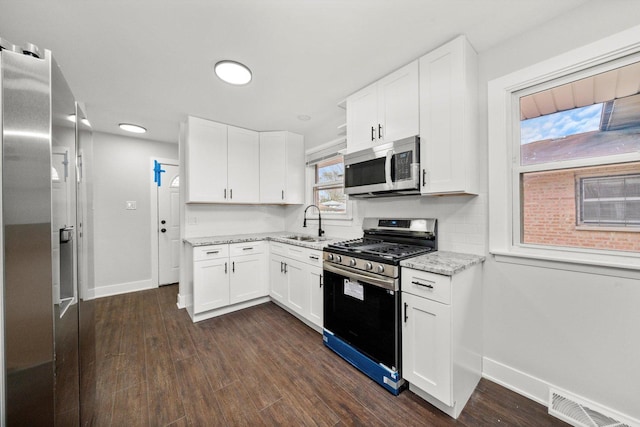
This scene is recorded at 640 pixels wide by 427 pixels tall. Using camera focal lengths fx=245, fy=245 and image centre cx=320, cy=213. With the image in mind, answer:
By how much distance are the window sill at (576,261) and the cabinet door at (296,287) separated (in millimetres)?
1742

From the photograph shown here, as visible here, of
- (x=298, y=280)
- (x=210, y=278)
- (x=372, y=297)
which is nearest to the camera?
(x=372, y=297)

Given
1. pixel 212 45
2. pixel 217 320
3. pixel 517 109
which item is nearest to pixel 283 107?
pixel 212 45

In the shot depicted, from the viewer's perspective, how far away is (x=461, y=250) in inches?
78.5

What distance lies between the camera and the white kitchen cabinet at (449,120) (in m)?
1.74

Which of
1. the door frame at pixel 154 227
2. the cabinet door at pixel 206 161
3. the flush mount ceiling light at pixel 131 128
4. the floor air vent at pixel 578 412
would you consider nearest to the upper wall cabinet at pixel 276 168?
the cabinet door at pixel 206 161

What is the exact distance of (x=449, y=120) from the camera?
5.90 ft

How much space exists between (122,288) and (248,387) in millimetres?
3252

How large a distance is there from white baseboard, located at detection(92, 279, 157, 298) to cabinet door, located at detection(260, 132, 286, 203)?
244 cm

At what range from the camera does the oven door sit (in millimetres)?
1728

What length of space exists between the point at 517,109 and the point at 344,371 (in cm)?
A: 239

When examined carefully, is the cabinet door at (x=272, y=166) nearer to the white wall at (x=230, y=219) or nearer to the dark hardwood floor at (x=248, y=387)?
the white wall at (x=230, y=219)

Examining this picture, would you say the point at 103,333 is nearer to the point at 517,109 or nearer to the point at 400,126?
the point at 400,126

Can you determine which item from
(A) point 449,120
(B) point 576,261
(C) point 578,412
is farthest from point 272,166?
(C) point 578,412

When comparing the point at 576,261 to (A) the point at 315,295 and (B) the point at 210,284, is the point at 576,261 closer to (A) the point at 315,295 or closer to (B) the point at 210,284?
(A) the point at 315,295
